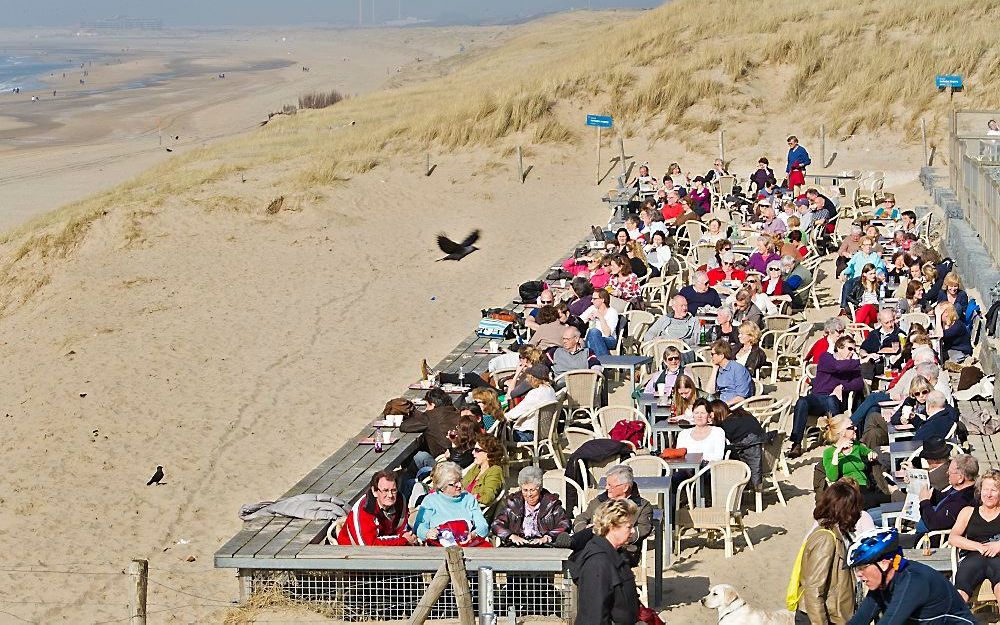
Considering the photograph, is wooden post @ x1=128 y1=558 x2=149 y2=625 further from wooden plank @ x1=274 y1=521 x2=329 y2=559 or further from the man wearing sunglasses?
the man wearing sunglasses

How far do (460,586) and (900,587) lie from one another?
76.4 inches

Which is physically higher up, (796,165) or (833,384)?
(833,384)

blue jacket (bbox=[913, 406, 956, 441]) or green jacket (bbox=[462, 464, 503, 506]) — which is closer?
green jacket (bbox=[462, 464, 503, 506])

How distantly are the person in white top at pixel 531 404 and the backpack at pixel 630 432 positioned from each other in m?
0.87

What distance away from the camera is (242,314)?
16.4 m

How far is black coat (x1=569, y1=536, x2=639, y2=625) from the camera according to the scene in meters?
5.59

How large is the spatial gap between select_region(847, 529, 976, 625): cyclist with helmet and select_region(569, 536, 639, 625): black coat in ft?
3.98

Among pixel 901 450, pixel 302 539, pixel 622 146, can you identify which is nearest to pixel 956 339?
pixel 901 450

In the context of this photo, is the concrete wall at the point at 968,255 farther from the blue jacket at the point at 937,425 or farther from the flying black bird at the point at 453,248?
the flying black bird at the point at 453,248

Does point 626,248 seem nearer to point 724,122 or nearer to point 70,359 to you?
point 70,359

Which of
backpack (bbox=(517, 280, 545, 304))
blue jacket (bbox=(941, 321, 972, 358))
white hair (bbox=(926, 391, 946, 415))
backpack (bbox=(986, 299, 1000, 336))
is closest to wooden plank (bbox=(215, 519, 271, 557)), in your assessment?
white hair (bbox=(926, 391, 946, 415))

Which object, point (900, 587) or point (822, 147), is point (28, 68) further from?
point (900, 587)

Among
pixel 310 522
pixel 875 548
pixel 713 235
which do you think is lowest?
pixel 713 235

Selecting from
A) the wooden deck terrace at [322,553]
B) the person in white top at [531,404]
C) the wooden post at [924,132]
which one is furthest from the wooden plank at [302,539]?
the wooden post at [924,132]
